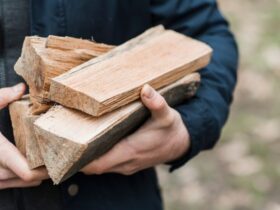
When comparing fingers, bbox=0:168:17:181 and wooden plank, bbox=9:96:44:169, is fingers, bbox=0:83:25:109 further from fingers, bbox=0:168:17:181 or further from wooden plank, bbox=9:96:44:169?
fingers, bbox=0:168:17:181

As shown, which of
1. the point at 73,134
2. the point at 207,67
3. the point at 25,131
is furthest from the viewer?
the point at 207,67

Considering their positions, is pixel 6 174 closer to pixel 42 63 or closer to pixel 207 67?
pixel 42 63

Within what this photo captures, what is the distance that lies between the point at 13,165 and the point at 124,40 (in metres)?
0.47

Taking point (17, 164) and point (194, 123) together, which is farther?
point (194, 123)

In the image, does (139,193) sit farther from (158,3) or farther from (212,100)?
(158,3)

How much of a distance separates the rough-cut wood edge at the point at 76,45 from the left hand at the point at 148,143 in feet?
0.54

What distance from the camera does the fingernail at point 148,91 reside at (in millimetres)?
1334

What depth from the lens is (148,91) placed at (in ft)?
4.38

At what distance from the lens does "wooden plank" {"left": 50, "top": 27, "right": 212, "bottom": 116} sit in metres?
1.26

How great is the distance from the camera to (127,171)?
153 centimetres

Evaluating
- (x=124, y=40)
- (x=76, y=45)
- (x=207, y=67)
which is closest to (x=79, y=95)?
(x=76, y=45)

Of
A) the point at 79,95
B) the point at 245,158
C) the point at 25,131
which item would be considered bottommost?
the point at 245,158

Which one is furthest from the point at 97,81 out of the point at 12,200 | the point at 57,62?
the point at 12,200

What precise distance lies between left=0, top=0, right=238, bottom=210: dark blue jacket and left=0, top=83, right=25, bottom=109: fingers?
0.15 metres
